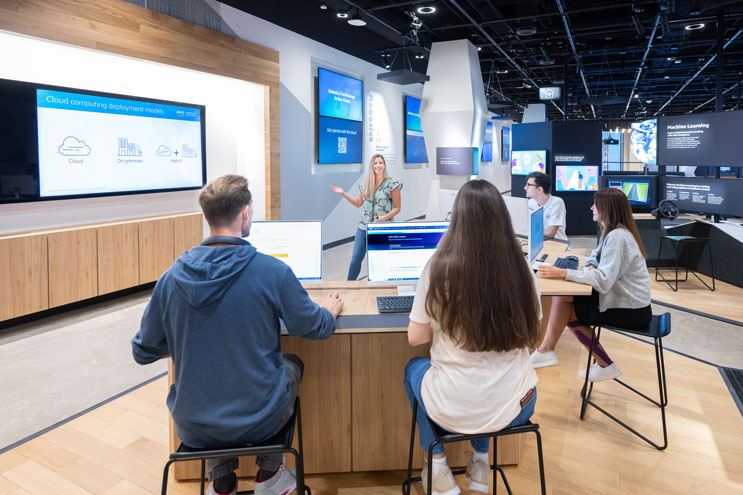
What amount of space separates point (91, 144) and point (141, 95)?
0.95m

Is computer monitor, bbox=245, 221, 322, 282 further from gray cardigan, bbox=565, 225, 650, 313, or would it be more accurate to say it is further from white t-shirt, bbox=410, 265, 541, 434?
gray cardigan, bbox=565, 225, 650, 313

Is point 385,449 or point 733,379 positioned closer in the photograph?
point 385,449

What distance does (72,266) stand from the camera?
477cm

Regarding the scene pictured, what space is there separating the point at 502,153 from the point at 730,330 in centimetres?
1609

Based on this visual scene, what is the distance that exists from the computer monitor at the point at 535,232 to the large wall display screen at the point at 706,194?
14.7ft

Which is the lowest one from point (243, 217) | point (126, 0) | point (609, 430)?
point (609, 430)

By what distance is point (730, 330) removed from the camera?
4652 mm

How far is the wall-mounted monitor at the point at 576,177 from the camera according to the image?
1009 cm

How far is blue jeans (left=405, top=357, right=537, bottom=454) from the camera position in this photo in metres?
1.82

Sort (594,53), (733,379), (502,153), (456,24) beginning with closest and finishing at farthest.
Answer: (733,379) → (456,24) → (594,53) → (502,153)

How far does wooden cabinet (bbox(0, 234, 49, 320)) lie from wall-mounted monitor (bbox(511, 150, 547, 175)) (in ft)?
28.3

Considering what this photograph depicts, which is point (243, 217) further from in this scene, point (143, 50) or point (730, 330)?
point (730, 330)

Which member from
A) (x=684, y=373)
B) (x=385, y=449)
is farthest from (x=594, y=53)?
(x=385, y=449)

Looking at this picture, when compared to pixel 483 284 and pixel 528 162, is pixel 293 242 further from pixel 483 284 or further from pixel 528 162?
pixel 528 162
